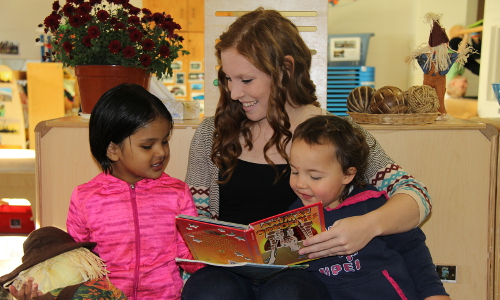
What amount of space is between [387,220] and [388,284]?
168mm

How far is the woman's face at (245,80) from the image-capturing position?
1342mm

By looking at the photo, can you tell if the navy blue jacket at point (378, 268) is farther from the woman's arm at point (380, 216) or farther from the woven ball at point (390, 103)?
the woven ball at point (390, 103)

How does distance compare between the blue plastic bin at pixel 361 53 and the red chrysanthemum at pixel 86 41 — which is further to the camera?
the blue plastic bin at pixel 361 53

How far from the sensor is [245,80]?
53.2 inches

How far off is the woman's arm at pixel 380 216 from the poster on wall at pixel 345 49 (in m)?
3.26

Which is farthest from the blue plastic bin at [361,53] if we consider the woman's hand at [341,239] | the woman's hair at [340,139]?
the woman's hand at [341,239]

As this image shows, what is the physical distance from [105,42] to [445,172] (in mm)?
1223

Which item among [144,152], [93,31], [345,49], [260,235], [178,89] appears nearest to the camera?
[260,235]

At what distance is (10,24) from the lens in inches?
231

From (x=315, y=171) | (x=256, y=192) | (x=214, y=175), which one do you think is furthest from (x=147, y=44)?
(x=315, y=171)

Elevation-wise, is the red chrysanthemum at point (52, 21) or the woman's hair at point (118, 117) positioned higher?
the red chrysanthemum at point (52, 21)

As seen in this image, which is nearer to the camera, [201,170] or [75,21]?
[201,170]

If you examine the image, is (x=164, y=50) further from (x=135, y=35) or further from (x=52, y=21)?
(x=52, y=21)

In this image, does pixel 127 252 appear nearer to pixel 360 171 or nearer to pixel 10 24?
pixel 360 171
